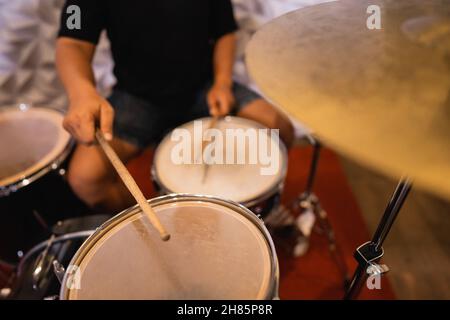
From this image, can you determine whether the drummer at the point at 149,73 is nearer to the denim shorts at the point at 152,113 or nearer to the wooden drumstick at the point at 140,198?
the denim shorts at the point at 152,113

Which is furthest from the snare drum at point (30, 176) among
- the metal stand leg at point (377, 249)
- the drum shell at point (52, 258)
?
the metal stand leg at point (377, 249)

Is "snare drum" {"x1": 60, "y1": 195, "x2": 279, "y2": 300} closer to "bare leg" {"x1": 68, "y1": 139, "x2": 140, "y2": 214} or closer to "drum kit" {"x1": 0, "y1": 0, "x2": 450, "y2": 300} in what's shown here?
"drum kit" {"x1": 0, "y1": 0, "x2": 450, "y2": 300}

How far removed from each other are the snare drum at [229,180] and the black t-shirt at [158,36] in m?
0.38

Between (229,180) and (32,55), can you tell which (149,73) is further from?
(32,55)

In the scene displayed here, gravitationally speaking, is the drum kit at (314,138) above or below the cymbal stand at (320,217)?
above

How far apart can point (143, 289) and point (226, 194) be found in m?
0.34

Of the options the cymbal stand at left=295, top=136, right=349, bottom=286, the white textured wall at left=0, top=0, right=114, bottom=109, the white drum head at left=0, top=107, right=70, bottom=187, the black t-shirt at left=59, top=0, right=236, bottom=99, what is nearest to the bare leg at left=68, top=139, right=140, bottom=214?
the white drum head at left=0, top=107, right=70, bottom=187

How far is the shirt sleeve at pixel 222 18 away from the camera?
3.92ft

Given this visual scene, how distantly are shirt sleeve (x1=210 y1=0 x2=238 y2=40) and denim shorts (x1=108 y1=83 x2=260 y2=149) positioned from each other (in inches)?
8.4

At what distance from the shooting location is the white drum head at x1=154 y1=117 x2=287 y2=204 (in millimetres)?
834

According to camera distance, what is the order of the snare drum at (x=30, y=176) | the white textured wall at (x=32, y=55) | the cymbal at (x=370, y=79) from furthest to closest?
the white textured wall at (x=32, y=55) → the snare drum at (x=30, y=176) → the cymbal at (x=370, y=79)

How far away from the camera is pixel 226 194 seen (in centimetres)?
83

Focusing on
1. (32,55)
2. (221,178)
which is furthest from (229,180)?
(32,55)

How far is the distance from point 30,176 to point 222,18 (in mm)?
851
